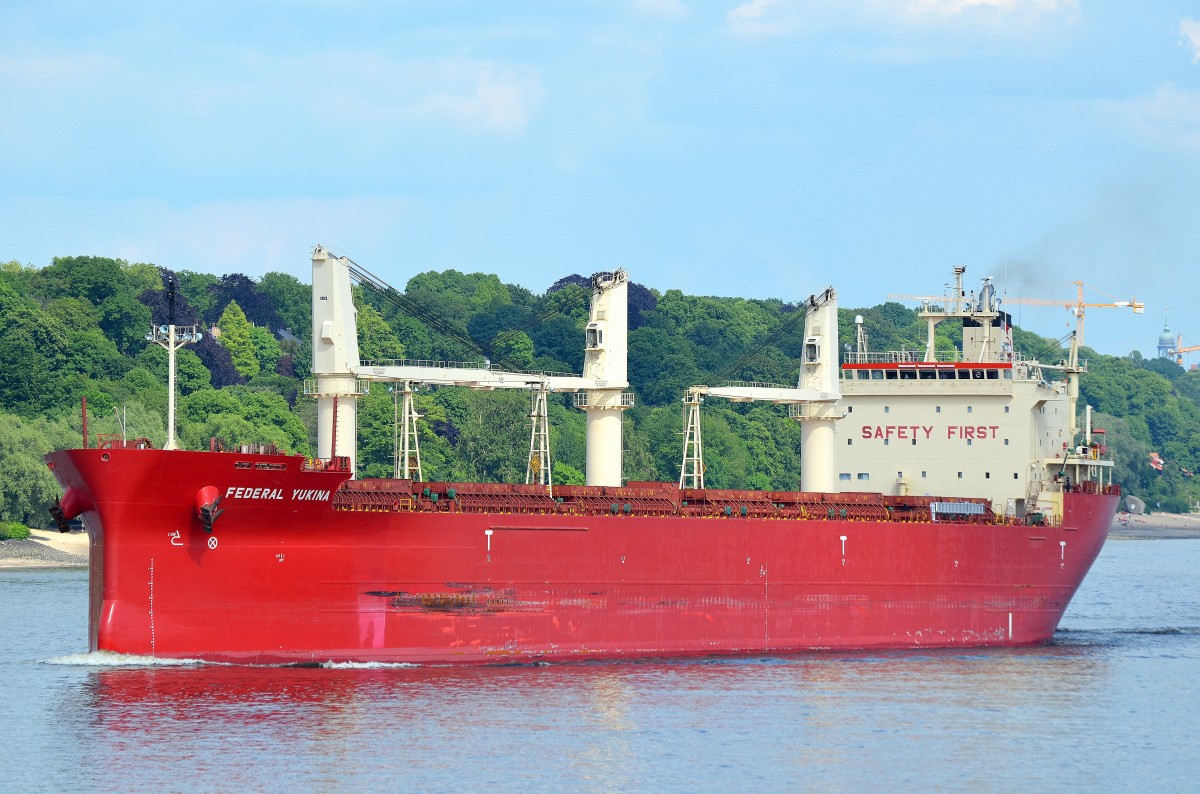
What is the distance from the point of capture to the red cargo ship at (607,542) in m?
32.3

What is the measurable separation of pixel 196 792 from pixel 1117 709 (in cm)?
1840

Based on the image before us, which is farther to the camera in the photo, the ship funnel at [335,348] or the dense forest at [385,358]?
the dense forest at [385,358]

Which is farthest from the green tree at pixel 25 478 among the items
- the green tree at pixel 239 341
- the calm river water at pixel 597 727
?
the green tree at pixel 239 341

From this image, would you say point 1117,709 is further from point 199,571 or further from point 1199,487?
point 1199,487

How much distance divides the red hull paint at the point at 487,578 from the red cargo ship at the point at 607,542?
0.05 metres

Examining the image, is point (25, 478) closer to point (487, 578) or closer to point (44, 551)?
point (44, 551)

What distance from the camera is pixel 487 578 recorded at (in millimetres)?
35094

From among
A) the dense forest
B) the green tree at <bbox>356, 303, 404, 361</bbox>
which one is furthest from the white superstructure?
the green tree at <bbox>356, 303, 404, 361</bbox>

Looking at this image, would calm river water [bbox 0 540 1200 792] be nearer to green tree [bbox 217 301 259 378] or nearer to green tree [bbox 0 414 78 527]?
green tree [bbox 0 414 78 527]

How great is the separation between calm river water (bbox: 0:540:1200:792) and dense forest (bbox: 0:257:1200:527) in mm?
21775

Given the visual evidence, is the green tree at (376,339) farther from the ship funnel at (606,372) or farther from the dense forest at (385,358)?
the ship funnel at (606,372)

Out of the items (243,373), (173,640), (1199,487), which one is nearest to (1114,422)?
(1199,487)

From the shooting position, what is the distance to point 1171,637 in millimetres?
47031

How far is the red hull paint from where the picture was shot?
32.2 m
